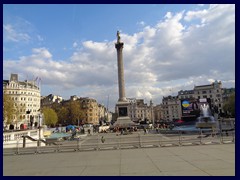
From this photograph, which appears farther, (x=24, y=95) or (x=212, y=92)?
(x=212, y=92)

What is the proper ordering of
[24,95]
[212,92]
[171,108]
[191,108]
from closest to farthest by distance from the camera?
1. [191,108]
2. [24,95]
3. [212,92]
4. [171,108]

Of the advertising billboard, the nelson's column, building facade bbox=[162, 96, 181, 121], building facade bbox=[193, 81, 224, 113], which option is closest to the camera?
the nelson's column

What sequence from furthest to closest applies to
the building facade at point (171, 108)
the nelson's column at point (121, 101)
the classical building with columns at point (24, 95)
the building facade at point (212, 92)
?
the building facade at point (171, 108)
the building facade at point (212, 92)
the classical building with columns at point (24, 95)
the nelson's column at point (121, 101)

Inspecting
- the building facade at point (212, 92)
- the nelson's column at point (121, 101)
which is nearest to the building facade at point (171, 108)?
the building facade at point (212, 92)

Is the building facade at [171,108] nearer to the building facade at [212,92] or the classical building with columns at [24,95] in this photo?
the building facade at [212,92]

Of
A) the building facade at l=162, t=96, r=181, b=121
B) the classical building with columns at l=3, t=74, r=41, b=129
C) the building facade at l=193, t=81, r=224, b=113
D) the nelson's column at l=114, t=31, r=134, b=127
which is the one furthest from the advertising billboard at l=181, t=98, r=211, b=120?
the building facade at l=162, t=96, r=181, b=121

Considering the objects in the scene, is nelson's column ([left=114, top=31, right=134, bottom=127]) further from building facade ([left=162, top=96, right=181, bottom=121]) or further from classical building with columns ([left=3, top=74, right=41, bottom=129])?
building facade ([left=162, top=96, right=181, bottom=121])

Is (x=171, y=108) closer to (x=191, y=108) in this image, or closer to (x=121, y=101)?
(x=191, y=108)

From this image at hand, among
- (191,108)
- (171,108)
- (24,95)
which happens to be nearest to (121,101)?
(191,108)

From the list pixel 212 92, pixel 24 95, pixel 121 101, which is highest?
pixel 212 92

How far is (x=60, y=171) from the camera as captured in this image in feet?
33.9

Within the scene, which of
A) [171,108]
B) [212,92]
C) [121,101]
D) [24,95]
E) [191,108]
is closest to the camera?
[121,101]
